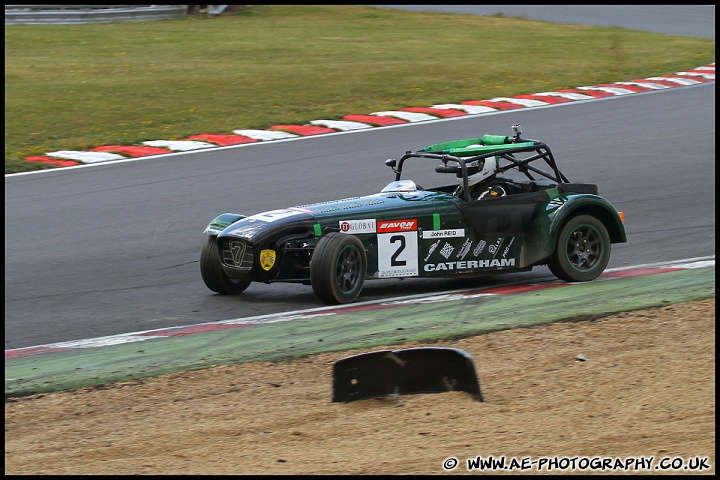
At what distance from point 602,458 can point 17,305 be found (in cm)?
573

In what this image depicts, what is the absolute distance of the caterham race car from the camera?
905 centimetres

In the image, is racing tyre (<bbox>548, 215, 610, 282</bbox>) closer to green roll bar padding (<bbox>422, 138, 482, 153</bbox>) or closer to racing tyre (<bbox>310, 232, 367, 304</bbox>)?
green roll bar padding (<bbox>422, 138, 482, 153</bbox>)

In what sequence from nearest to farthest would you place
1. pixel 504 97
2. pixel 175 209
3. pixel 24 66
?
1. pixel 175 209
2. pixel 504 97
3. pixel 24 66

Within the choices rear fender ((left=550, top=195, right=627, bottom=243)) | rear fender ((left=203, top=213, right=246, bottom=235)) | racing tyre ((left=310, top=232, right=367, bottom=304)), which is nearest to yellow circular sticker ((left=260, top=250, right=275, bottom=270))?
racing tyre ((left=310, top=232, right=367, bottom=304))

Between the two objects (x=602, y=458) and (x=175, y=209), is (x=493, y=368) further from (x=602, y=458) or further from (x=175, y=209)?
(x=175, y=209)

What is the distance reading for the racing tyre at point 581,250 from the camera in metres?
9.81

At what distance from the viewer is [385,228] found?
9219mm

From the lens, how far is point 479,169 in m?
9.82

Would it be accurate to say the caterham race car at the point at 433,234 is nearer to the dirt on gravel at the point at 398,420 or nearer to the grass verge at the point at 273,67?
the dirt on gravel at the point at 398,420

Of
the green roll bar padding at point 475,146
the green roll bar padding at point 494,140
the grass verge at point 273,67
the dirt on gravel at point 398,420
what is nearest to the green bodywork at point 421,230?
the green roll bar padding at point 475,146

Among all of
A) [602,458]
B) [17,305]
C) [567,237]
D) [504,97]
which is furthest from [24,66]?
[602,458]

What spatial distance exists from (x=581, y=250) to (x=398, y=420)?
4465mm

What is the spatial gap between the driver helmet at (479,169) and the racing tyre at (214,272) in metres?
2.19

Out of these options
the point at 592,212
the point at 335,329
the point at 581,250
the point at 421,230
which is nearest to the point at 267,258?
the point at 335,329
